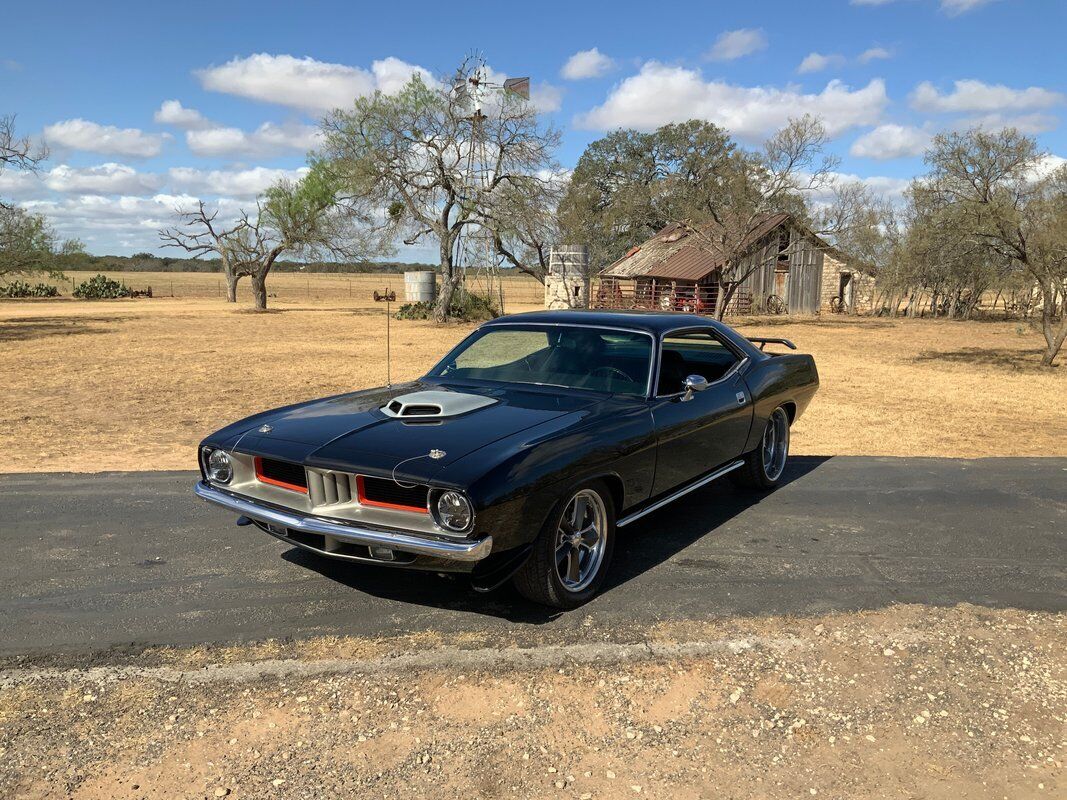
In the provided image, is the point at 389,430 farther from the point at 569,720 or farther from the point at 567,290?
the point at 567,290

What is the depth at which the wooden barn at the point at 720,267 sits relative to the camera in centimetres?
3681

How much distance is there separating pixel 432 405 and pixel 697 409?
1.68 meters

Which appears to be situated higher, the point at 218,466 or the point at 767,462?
the point at 218,466

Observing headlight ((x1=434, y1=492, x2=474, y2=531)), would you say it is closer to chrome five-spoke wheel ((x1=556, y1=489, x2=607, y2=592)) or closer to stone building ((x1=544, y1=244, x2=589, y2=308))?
chrome five-spoke wheel ((x1=556, y1=489, x2=607, y2=592))

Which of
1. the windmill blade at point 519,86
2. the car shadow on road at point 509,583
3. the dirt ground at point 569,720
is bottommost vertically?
the dirt ground at point 569,720

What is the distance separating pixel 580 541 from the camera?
3787mm

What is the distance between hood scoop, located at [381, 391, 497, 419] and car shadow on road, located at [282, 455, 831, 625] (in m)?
0.78

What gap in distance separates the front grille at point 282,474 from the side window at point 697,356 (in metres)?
2.36

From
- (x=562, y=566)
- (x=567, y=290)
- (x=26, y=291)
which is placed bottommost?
(x=562, y=566)

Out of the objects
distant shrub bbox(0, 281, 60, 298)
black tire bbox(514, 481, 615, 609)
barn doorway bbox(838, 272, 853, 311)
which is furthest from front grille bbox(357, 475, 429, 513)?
distant shrub bbox(0, 281, 60, 298)

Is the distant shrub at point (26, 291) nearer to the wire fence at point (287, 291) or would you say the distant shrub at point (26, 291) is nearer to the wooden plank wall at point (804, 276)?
the wire fence at point (287, 291)

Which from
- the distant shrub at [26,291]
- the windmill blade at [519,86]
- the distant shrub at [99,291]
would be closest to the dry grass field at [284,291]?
the distant shrub at [99,291]

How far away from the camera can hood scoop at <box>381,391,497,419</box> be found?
12.6 ft

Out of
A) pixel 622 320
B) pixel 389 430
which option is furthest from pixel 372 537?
pixel 622 320
